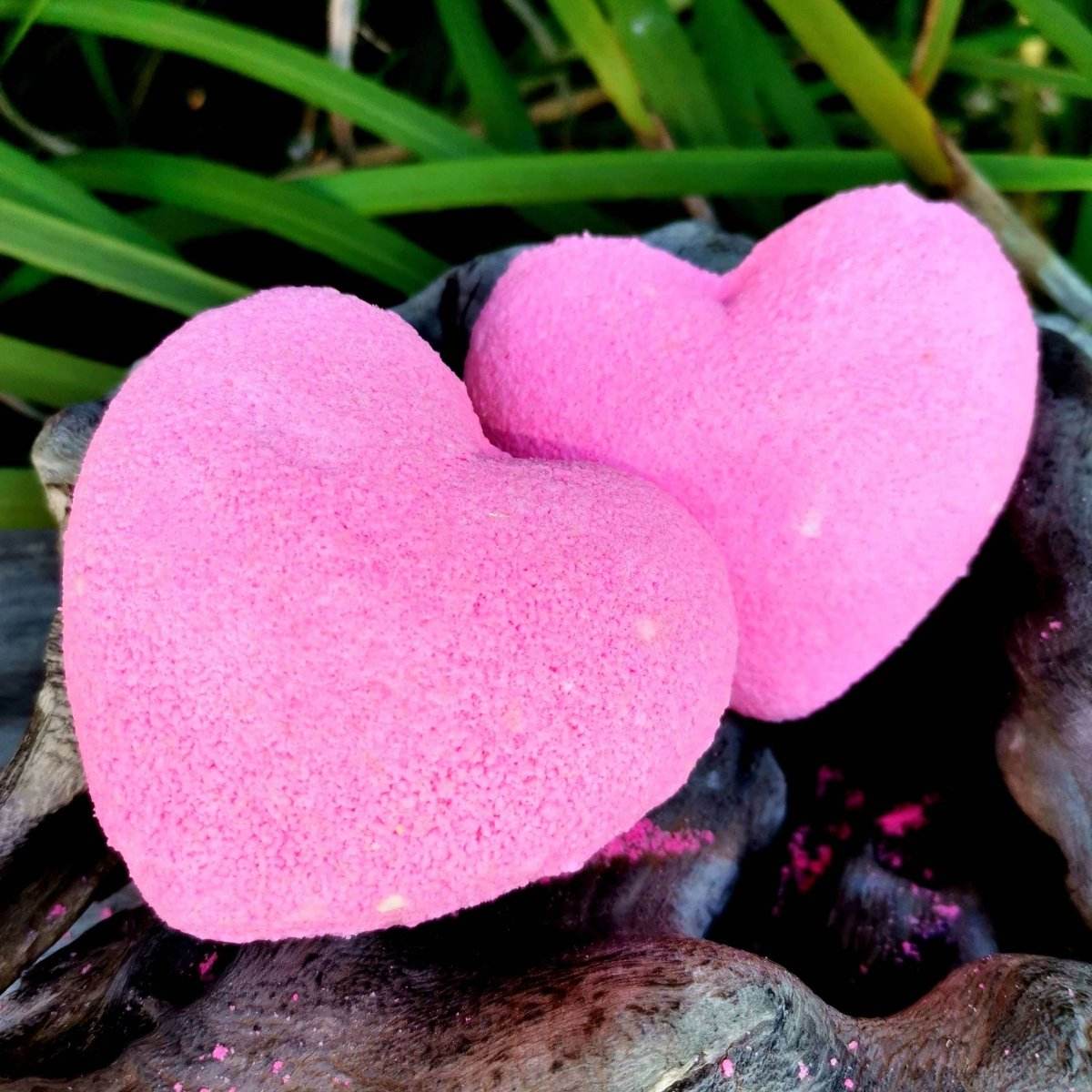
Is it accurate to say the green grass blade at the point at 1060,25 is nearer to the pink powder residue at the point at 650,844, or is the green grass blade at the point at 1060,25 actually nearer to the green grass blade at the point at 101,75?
the pink powder residue at the point at 650,844

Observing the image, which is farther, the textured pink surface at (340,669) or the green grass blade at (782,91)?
the green grass blade at (782,91)

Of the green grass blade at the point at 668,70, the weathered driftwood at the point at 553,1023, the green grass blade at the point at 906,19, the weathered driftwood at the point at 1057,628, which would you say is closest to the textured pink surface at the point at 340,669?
the weathered driftwood at the point at 553,1023

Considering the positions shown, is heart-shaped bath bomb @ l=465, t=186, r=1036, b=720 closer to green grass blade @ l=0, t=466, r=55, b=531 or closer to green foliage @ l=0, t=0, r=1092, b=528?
green foliage @ l=0, t=0, r=1092, b=528

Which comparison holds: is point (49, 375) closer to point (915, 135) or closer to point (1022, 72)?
point (915, 135)

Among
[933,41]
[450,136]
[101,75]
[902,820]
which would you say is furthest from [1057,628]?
[101,75]

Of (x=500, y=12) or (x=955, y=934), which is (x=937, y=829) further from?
(x=500, y=12)

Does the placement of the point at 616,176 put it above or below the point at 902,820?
above
